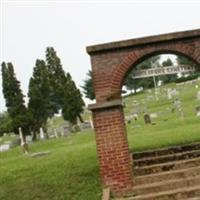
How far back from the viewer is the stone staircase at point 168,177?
12.3m

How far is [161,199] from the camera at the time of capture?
1228cm

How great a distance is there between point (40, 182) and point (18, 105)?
88.9 feet

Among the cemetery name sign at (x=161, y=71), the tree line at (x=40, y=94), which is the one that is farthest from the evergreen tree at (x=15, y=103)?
the cemetery name sign at (x=161, y=71)

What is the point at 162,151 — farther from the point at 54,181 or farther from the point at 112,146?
the point at 54,181

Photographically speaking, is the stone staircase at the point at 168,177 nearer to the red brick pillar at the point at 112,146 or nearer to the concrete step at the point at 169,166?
the concrete step at the point at 169,166

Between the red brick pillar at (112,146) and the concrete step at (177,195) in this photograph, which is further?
the red brick pillar at (112,146)

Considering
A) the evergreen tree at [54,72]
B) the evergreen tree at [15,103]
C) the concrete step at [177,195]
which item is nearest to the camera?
the concrete step at [177,195]

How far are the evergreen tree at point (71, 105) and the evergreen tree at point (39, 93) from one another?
196cm

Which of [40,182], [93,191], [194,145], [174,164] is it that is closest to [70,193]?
[93,191]

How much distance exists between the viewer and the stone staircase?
40.3 feet

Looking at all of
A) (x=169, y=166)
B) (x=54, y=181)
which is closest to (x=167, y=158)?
(x=169, y=166)

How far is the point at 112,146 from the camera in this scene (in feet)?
43.7

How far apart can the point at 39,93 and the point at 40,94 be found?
19cm

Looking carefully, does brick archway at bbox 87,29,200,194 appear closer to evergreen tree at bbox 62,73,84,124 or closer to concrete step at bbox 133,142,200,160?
concrete step at bbox 133,142,200,160
